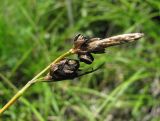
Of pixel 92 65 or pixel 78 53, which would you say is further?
pixel 92 65

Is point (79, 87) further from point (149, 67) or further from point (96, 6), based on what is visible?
point (96, 6)

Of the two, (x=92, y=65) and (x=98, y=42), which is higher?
(x=98, y=42)

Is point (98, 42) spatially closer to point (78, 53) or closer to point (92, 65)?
point (78, 53)

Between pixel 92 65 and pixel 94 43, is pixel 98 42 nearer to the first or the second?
pixel 94 43

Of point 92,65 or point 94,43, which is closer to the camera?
point 94,43

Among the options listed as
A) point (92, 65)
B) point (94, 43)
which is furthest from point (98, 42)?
point (92, 65)

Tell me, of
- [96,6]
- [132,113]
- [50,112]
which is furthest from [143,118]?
[96,6]

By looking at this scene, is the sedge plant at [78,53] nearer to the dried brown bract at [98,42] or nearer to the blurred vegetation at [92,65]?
the dried brown bract at [98,42]

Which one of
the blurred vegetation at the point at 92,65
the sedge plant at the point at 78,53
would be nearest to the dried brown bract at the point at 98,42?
the sedge plant at the point at 78,53

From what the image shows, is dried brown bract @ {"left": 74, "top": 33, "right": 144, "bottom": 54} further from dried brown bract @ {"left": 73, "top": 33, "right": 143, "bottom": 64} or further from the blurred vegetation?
the blurred vegetation
